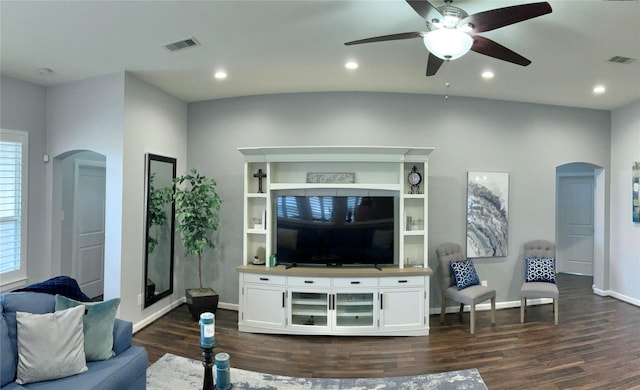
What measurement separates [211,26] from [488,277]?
15.1 ft

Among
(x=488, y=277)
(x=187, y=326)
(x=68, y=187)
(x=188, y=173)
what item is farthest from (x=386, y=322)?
(x=68, y=187)

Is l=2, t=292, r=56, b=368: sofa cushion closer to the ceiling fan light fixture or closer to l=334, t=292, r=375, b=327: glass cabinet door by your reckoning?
l=334, t=292, r=375, b=327: glass cabinet door

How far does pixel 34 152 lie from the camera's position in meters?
3.97

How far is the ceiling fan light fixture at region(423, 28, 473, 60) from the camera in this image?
2080mm

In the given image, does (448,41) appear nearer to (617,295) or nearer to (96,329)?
(96,329)

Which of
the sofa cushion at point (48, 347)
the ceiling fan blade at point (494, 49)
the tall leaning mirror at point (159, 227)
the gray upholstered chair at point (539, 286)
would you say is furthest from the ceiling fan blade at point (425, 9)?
the gray upholstered chair at point (539, 286)

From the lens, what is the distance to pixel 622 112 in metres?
5.01

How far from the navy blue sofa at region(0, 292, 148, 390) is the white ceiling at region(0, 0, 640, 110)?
6.93 ft

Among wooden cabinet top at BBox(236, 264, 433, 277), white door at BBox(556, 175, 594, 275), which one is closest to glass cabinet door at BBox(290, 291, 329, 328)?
wooden cabinet top at BBox(236, 264, 433, 277)

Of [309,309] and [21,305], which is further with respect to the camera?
[309,309]

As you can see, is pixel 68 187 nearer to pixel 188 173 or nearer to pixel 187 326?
pixel 188 173

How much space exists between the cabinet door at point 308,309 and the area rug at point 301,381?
35.1 inches

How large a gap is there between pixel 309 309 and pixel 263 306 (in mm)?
532

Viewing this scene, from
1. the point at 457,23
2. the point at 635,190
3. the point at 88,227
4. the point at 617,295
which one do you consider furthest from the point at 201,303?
the point at 635,190
